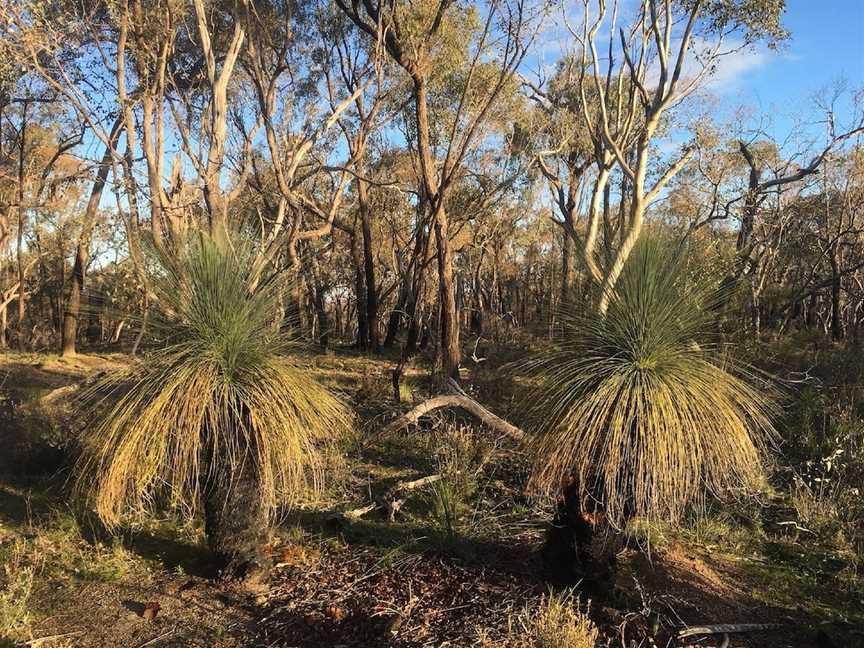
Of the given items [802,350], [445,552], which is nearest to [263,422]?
[445,552]

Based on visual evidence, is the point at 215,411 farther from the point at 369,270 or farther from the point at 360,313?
the point at 360,313

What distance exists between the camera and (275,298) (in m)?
4.39

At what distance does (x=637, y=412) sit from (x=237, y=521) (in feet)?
8.94

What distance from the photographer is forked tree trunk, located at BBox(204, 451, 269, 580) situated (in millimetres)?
4172

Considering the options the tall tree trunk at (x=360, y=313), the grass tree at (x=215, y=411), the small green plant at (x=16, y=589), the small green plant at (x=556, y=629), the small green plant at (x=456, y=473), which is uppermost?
the tall tree trunk at (x=360, y=313)

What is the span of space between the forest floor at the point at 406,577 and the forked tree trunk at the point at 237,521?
0.15 m

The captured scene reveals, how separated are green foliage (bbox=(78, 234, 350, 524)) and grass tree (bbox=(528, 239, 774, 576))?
63.5 inches

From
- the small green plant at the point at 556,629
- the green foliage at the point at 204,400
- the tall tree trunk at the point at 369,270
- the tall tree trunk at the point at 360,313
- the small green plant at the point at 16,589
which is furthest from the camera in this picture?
the tall tree trunk at the point at 360,313

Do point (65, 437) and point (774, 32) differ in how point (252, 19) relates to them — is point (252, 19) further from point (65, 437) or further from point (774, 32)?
point (774, 32)

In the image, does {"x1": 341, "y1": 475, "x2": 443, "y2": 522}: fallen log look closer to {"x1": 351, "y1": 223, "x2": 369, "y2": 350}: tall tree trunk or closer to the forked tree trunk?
the forked tree trunk

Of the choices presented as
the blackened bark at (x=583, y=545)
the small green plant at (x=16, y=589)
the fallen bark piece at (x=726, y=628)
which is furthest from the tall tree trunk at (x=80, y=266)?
the fallen bark piece at (x=726, y=628)

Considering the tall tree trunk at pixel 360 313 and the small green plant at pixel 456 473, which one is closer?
the small green plant at pixel 456 473

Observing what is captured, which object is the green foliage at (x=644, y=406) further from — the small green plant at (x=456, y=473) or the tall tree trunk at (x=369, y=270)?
the tall tree trunk at (x=369, y=270)

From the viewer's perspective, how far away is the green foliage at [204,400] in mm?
3789
